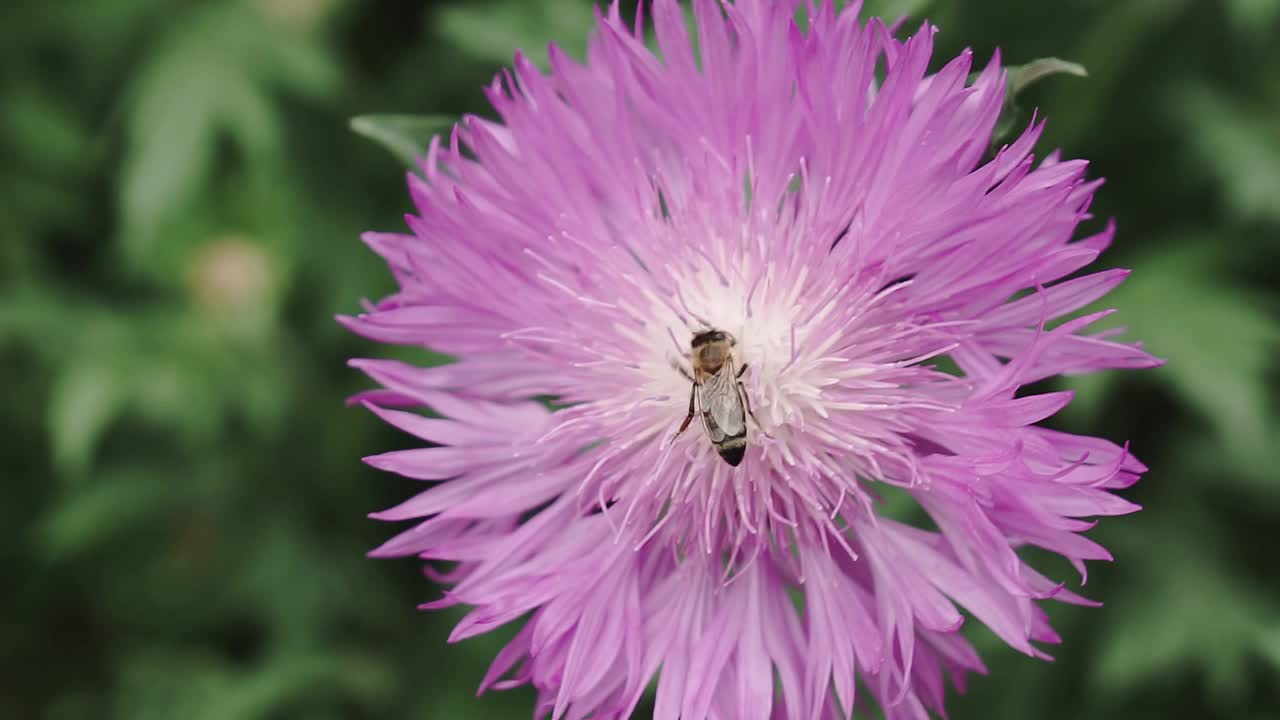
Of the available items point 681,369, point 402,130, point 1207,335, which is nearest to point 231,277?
point 402,130

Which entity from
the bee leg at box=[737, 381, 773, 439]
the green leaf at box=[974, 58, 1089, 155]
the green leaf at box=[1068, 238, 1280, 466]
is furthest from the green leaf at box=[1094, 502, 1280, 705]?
the green leaf at box=[974, 58, 1089, 155]

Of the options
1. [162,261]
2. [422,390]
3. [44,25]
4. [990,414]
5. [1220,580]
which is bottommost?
[1220,580]

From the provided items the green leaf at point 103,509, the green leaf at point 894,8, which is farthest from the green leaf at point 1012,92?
the green leaf at point 103,509

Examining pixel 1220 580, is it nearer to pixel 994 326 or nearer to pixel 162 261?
pixel 994 326

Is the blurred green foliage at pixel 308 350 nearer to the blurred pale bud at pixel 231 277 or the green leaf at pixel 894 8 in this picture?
the blurred pale bud at pixel 231 277

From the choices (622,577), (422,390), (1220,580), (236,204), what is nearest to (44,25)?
(236,204)

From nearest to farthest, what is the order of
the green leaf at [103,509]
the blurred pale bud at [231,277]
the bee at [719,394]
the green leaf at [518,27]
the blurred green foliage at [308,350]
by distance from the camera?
1. the bee at [719,394]
2. the green leaf at [518,27]
3. the blurred green foliage at [308,350]
4. the green leaf at [103,509]
5. the blurred pale bud at [231,277]
